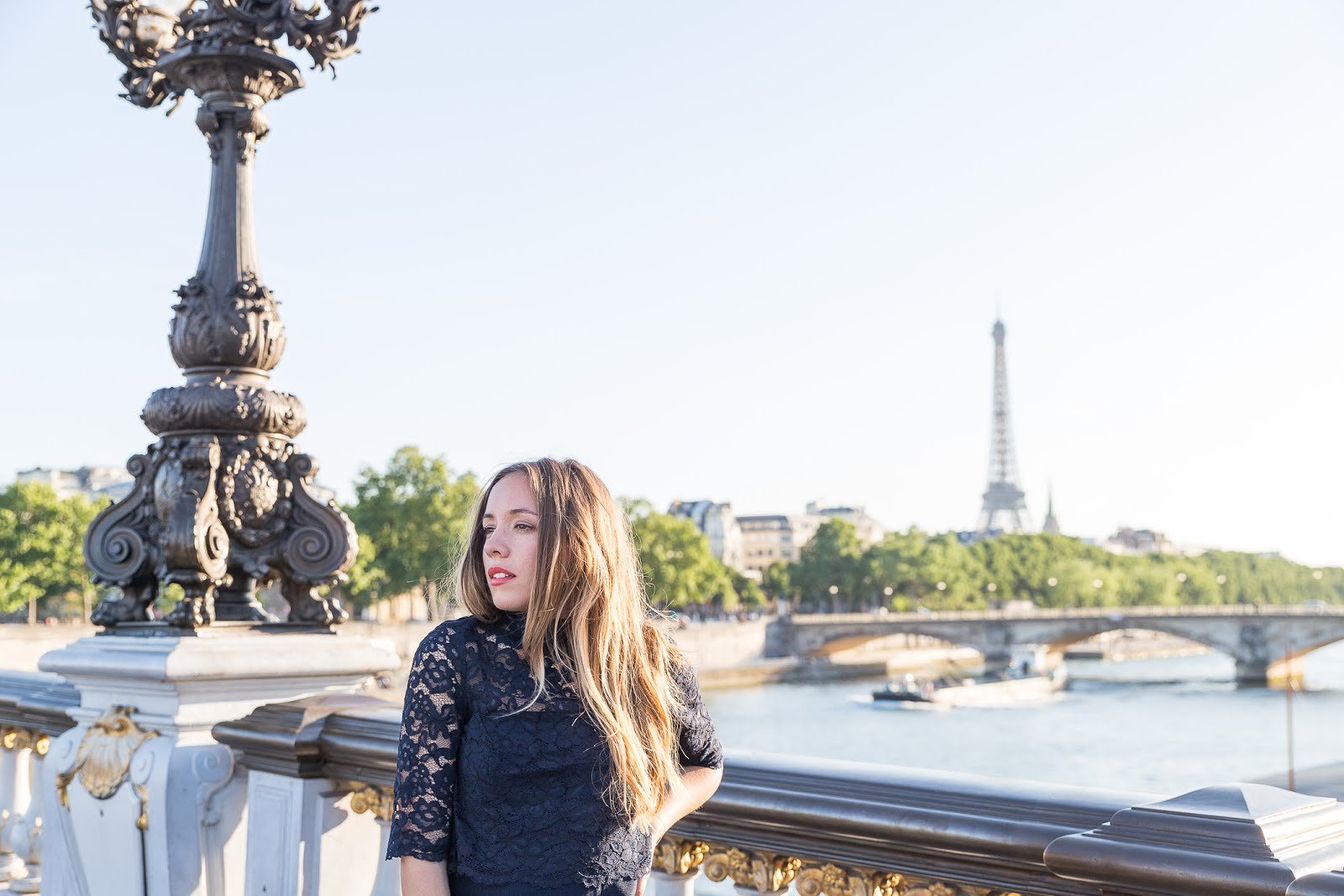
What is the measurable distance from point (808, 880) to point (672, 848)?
0.30 metres

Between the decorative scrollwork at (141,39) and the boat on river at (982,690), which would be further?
the boat on river at (982,690)

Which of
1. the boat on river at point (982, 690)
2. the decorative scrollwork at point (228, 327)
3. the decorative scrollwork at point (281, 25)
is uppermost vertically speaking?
the decorative scrollwork at point (281, 25)

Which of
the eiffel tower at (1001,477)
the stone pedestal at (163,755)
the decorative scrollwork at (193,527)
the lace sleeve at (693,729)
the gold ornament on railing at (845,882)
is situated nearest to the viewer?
the lace sleeve at (693,729)

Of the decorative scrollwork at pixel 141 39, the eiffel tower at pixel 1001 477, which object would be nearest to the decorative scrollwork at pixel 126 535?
the decorative scrollwork at pixel 141 39

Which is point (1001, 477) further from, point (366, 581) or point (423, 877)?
point (423, 877)

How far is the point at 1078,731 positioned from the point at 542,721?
41.9m

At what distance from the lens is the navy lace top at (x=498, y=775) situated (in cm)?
169

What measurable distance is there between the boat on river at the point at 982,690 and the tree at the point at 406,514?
14.9 meters

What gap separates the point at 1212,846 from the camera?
1645 millimetres

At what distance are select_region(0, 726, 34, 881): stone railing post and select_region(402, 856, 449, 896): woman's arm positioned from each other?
2961 mm

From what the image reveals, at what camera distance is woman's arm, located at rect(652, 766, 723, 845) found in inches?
71.6

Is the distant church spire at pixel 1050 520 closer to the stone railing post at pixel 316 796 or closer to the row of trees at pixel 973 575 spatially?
the row of trees at pixel 973 575

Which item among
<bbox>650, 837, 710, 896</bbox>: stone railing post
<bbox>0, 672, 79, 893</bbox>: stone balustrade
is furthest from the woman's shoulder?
<bbox>0, 672, 79, 893</bbox>: stone balustrade

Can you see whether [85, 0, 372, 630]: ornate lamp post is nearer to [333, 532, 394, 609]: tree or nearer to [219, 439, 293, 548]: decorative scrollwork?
[219, 439, 293, 548]: decorative scrollwork
